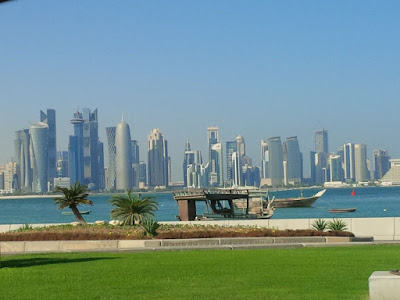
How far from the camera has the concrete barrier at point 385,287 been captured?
10594 mm

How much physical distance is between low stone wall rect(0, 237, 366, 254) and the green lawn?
5.29 feet

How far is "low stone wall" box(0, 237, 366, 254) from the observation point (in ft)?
73.1

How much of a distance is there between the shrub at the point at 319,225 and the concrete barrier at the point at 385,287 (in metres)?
16.7

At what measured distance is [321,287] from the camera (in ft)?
42.9

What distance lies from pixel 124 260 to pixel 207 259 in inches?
71.3

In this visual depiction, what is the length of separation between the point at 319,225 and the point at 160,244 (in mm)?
6514

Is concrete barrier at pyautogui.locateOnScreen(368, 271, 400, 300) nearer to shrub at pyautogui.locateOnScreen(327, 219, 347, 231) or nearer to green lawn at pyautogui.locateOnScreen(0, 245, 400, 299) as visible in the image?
green lawn at pyautogui.locateOnScreen(0, 245, 400, 299)

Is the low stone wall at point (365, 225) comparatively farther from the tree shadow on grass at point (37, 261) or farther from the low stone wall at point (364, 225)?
the tree shadow on grass at point (37, 261)

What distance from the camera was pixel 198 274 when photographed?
15.1 m

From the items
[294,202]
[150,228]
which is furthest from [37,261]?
[294,202]

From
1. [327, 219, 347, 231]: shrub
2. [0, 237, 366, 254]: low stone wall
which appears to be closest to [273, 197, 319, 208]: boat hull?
[327, 219, 347, 231]: shrub

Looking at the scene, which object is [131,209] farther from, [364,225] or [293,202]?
[293,202]

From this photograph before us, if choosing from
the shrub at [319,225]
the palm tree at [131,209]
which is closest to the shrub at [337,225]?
the shrub at [319,225]

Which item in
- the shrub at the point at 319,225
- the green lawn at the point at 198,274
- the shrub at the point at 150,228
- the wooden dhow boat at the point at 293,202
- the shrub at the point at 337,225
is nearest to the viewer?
the green lawn at the point at 198,274
